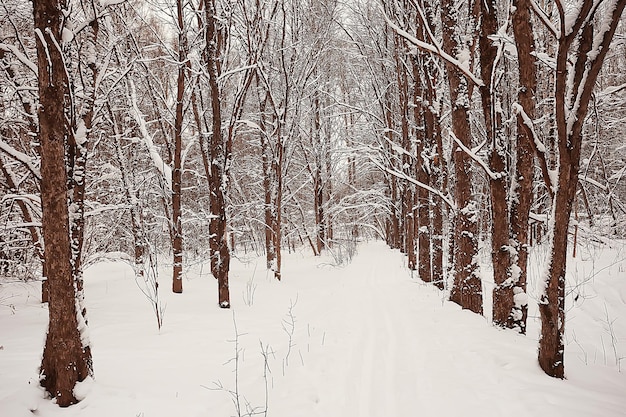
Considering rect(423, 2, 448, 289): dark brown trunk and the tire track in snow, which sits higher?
rect(423, 2, 448, 289): dark brown trunk

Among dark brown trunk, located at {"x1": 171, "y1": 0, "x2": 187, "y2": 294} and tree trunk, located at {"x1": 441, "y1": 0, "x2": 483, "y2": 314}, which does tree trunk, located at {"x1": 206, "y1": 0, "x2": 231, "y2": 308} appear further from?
tree trunk, located at {"x1": 441, "y1": 0, "x2": 483, "y2": 314}

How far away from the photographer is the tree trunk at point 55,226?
3.27 meters

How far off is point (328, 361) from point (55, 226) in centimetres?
323

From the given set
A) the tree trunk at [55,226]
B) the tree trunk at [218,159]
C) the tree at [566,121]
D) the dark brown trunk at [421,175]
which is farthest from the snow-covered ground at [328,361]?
the dark brown trunk at [421,175]

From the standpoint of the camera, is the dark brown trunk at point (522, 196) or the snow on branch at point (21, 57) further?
the dark brown trunk at point (522, 196)

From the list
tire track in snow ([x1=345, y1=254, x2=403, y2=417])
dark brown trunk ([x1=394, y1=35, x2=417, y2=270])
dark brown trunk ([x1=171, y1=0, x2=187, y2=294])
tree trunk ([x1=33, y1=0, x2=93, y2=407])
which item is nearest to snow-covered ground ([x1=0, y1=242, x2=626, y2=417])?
tire track in snow ([x1=345, y1=254, x2=403, y2=417])

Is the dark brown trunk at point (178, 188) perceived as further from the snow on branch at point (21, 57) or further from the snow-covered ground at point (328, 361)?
the snow on branch at point (21, 57)

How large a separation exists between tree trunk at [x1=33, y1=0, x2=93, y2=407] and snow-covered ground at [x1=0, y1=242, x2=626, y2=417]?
0.23 m

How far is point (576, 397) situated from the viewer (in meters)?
2.67

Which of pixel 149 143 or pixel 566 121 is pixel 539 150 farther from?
pixel 149 143

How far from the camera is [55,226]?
3.31 m

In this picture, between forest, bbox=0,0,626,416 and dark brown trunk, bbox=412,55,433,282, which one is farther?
dark brown trunk, bbox=412,55,433,282

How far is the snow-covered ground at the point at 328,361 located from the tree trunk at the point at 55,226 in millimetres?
228

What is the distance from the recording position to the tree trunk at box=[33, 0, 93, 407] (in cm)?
327
